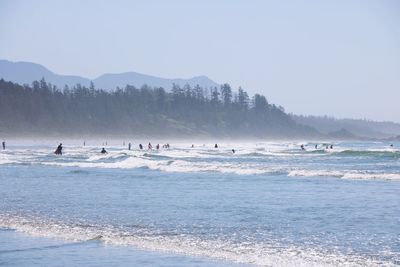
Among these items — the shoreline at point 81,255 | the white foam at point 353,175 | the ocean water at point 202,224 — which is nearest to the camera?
the shoreline at point 81,255

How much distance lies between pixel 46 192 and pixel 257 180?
11.3 m

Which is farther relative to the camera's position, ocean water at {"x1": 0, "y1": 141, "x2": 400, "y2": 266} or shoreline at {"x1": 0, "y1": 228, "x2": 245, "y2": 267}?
ocean water at {"x1": 0, "y1": 141, "x2": 400, "y2": 266}

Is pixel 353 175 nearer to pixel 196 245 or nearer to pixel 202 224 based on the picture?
pixel 202 224

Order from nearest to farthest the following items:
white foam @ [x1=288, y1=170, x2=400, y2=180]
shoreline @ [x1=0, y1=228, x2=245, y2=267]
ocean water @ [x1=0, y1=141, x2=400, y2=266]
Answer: shoreline @ [x1=0, y1=228, x2=245, y2=267] → ocean water @ [x1=0, y1=141, x2=400, y2=266] → white foam @ [x1=288, y1=170, x2=400, y2=180]

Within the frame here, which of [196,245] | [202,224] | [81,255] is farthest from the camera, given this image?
[202,224]

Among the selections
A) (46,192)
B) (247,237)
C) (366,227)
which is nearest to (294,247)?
(247,237)

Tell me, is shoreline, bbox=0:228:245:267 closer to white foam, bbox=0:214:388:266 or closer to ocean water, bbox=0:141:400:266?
ocean water, bbox=0:141:400:266

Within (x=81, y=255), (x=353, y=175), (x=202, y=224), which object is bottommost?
(x=81, y=255)

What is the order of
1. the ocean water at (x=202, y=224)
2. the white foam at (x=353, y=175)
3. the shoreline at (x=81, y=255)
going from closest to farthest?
the shoreline at (x=81, y=255) < the ocean water at (x=202, y=224) < the white foam at (x=353, y=175)

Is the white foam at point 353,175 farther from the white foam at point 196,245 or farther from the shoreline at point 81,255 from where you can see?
the shoreline at point 81,255

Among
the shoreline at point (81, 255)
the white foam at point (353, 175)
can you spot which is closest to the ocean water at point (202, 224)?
the shoreline at point (81, 255)

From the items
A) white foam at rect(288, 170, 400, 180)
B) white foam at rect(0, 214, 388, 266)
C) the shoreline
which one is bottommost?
the shoreline

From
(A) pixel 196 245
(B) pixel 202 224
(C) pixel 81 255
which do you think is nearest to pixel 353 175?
(B) pixel 202 224

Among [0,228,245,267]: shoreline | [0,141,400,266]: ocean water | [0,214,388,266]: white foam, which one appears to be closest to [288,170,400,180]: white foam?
[0,141,400,266]: ocean water
